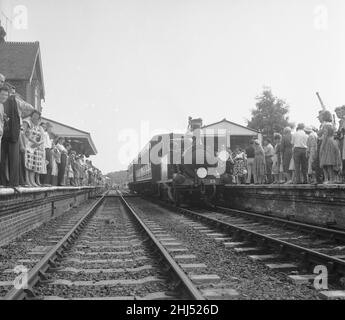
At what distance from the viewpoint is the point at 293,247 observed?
222 inches

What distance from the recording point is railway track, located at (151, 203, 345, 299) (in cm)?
464

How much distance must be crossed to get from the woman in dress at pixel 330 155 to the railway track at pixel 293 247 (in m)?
1.41

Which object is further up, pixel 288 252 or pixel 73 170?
pixel 73 170

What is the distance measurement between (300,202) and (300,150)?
1.47 m

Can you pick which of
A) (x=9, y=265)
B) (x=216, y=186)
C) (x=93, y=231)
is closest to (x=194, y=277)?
(x=9, y=265)

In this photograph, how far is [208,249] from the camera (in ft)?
21.4

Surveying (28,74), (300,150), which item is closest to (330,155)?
(300,150)

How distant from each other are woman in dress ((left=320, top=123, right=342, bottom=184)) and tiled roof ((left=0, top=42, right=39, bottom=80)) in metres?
20.0

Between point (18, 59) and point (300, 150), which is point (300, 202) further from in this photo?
point (18, 59)

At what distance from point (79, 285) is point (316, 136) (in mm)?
7442

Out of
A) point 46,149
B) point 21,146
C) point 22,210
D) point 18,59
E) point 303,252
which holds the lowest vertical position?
point 303,252

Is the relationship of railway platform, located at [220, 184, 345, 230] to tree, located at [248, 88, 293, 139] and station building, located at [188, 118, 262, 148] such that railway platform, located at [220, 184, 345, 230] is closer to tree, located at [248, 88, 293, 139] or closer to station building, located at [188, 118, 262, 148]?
station building, located at [188, 118, 262, 148]
